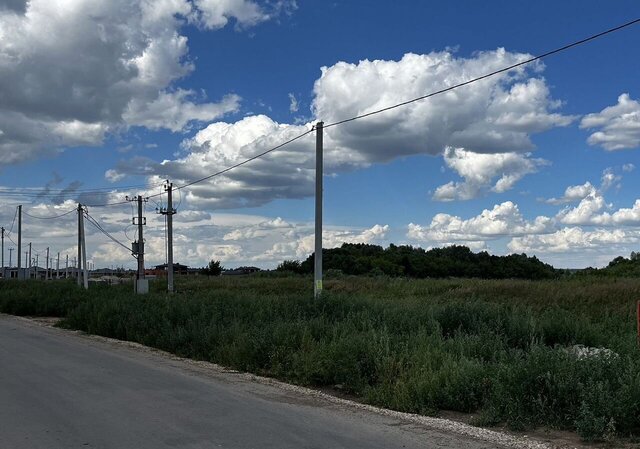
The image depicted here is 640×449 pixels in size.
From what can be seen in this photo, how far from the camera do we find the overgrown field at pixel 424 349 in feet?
29.1

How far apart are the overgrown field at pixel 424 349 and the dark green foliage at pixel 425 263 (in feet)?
194

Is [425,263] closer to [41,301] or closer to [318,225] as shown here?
[41,301]

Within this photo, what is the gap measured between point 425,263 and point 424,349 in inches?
3409

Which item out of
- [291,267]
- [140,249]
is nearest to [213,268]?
[291,267]

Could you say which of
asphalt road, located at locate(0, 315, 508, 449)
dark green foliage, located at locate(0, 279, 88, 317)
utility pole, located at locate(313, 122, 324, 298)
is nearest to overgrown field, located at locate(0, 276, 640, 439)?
asphalt road, located at locate(0, 315, 508, 449)

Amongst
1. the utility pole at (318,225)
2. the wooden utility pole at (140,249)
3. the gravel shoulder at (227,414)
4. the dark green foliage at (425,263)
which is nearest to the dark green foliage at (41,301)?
the wooden utility pole at (140,249)

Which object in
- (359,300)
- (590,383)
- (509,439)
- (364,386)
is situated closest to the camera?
(509,439)

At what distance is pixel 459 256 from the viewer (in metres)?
100

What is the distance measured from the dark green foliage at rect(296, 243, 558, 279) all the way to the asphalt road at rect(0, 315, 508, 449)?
231 ft

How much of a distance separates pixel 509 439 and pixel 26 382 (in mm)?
8446

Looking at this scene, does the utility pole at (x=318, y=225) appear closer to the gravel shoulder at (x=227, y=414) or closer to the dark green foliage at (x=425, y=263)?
the gravel shoulder at (x=227, y=414)

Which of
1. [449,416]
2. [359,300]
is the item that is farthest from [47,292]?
[449,416]

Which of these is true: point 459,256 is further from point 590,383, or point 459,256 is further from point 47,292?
point 590,383

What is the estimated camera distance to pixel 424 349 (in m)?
11.9
